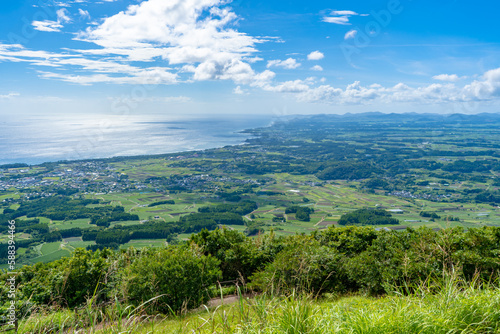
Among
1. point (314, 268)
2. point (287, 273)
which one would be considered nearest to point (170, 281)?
point (287, 273)

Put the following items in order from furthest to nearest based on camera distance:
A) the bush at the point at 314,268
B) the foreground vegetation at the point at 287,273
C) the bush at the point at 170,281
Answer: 1. the bush at the point at 314,268
2. the bush at the point at 170,281
3. the foreground vegetation at the point at 287,273

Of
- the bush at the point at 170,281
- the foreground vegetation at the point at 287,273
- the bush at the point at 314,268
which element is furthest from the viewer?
the bush at the point at 314,268

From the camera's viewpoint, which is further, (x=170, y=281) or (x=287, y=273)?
(x=287, y=273)

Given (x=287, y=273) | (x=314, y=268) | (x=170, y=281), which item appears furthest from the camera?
(x=314, y=268)

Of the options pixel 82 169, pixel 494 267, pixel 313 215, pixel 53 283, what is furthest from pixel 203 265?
pixel 82 169

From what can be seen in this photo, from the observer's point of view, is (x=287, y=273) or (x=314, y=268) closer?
(x=287, y=273)

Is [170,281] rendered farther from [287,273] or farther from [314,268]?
[314,268]

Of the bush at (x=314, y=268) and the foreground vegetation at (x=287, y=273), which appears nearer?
the foreground vegetation at (x=287, y=273)

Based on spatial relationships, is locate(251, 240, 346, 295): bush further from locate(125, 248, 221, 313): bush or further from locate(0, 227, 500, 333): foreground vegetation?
locate(125, 248, 221, 313): bush

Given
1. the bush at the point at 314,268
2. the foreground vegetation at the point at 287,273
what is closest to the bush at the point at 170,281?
the foreground vegetation at the point at 287,273

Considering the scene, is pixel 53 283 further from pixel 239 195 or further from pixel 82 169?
pixel 82 169

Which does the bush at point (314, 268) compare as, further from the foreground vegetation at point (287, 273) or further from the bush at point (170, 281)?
A: the bush at point (170, 281)

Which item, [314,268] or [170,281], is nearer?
[170,281]

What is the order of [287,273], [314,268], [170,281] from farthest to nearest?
[314,268], [287,273], [170,281]
